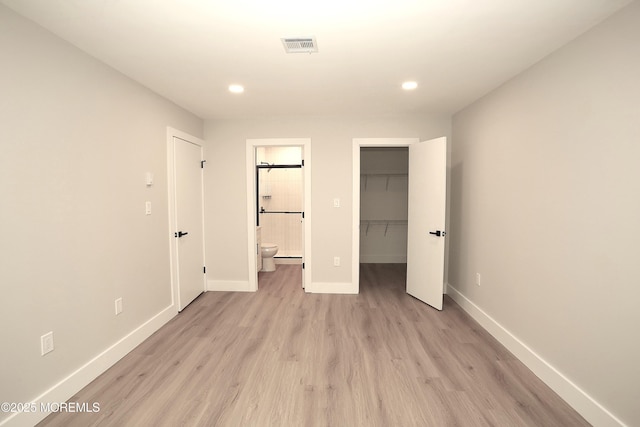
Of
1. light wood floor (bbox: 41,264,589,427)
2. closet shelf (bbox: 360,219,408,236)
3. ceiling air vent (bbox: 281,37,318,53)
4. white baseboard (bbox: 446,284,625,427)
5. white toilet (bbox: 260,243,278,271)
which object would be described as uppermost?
ceiling air vent (bbox: 281,37,318,53)

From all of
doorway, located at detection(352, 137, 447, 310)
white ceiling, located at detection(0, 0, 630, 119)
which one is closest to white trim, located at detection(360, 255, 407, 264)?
doorway, located at detection(352, 137, 447, 310)

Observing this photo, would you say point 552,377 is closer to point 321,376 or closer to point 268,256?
point 321,376

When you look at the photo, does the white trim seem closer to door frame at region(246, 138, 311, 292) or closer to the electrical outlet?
door frame at region(246, 138, 311, 292)

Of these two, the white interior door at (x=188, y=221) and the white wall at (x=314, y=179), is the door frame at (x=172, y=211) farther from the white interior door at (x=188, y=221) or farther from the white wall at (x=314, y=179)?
the white wall at (x=314, y=179)

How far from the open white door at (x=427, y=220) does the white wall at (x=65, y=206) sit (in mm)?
2966

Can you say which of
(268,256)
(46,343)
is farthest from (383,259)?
(46,343)

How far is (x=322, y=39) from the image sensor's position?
69.5 inches

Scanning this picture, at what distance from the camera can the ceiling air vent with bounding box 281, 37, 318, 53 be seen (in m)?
1.76

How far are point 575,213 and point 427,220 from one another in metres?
1.57

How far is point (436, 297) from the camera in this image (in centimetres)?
314

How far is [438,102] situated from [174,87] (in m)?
2.71

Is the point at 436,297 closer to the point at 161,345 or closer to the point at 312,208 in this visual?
the point at 312,208

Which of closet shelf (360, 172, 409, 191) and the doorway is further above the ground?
closet shelf (360, 172, 409, 191)

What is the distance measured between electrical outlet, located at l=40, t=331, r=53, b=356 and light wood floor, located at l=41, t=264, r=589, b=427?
0.39 metres
